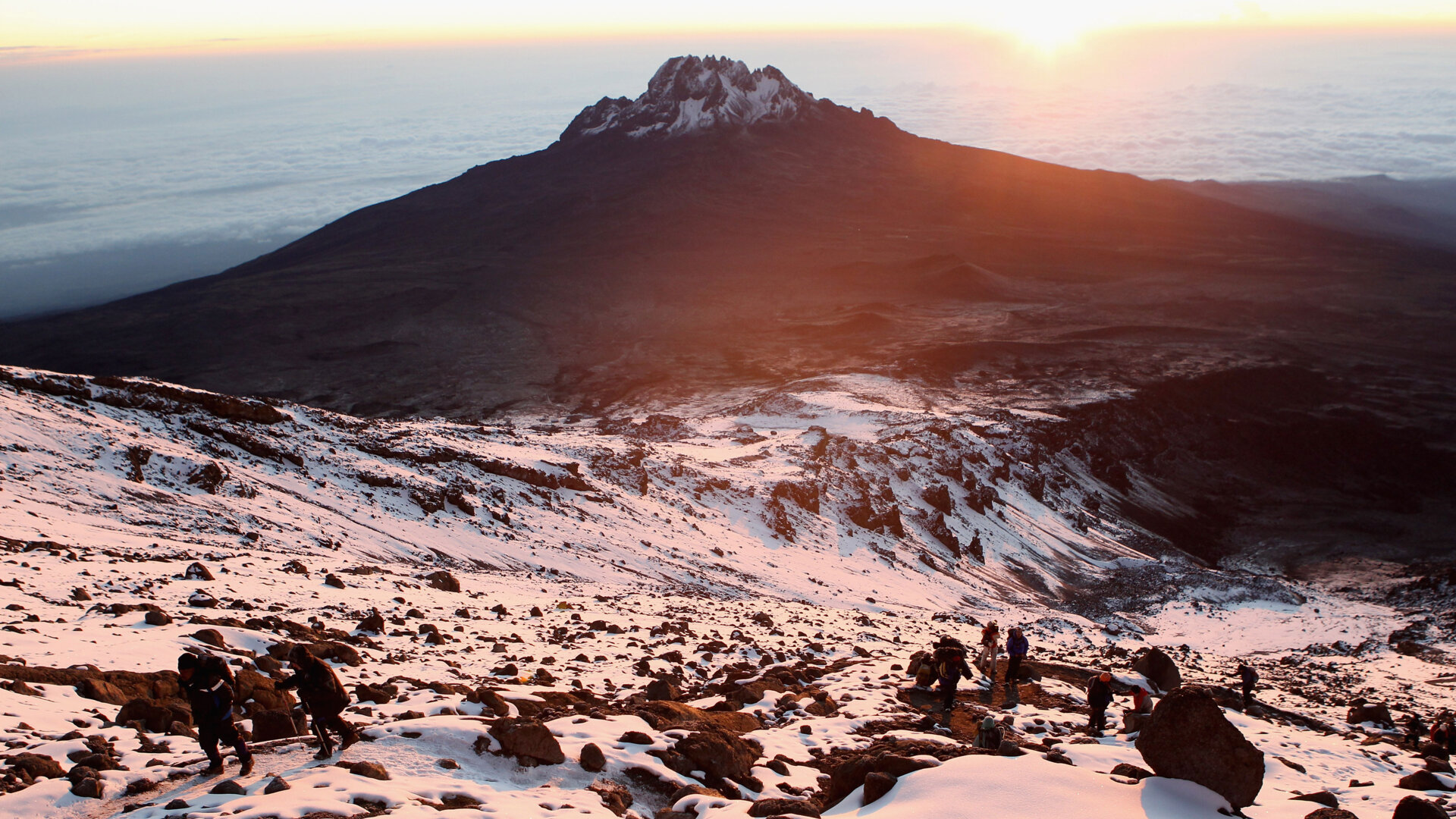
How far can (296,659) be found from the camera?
724cm

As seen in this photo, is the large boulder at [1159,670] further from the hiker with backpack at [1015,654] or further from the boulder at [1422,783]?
the boulder at [1422,783]

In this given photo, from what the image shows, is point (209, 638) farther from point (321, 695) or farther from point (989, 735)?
point (989, 735)

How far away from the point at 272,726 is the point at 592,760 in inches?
113

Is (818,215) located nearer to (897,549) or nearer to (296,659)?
(897,549)

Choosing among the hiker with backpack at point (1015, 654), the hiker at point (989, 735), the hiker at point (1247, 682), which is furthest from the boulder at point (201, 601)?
the hiker at point (1247, 682)

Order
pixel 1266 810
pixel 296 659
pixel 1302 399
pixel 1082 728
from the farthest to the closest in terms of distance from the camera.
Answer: pixel 1302 399 < pixel 1082 728 < pixel 1266 810 < pixel 296 659

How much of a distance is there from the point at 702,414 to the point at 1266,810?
1549 inches

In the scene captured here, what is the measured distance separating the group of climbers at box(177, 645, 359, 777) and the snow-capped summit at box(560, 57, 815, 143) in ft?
356

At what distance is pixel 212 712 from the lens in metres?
7.09

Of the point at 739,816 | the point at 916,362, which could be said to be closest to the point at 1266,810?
the point at 739,816

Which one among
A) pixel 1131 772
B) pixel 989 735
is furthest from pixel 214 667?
pixel 1131 772

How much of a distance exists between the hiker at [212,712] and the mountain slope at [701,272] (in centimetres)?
4445

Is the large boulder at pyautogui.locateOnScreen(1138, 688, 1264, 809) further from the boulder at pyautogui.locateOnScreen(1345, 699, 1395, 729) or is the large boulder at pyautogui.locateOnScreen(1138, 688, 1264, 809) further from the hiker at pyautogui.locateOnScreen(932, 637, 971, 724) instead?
the boulder at pyautogui.locateOnScreen(1345, 699, 1395, 729)

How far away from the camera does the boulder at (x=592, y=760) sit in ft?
26.2
